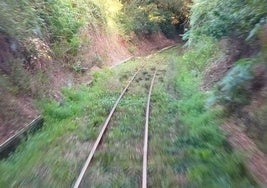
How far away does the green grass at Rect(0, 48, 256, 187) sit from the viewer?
687cm

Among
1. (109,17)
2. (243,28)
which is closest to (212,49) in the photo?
(243,28)

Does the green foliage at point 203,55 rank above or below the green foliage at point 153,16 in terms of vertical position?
above

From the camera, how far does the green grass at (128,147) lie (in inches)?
270

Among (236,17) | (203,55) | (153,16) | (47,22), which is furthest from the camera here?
(153,16)

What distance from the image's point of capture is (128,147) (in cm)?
861

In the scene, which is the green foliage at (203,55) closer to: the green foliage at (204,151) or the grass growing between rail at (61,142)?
the grass growing between rail at (61,142)

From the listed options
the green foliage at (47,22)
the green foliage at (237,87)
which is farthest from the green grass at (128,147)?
the green foliage at (47,22)

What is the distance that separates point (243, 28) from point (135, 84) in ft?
18.9

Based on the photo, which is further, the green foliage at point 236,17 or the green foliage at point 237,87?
the green foliage at point 236,17

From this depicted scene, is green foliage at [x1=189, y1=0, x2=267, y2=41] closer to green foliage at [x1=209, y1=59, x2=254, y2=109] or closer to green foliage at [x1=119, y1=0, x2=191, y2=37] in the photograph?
green foliage at [x1=209, y1=59, x2=254, y2=109]

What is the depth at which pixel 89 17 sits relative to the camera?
24.7 m

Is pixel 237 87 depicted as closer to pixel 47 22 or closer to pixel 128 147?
pixel 128 147

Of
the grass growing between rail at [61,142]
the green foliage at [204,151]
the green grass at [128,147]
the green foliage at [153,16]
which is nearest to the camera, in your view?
the green foliage at [204,151]

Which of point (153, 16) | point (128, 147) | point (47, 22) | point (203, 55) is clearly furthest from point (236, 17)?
point (153, 16)
